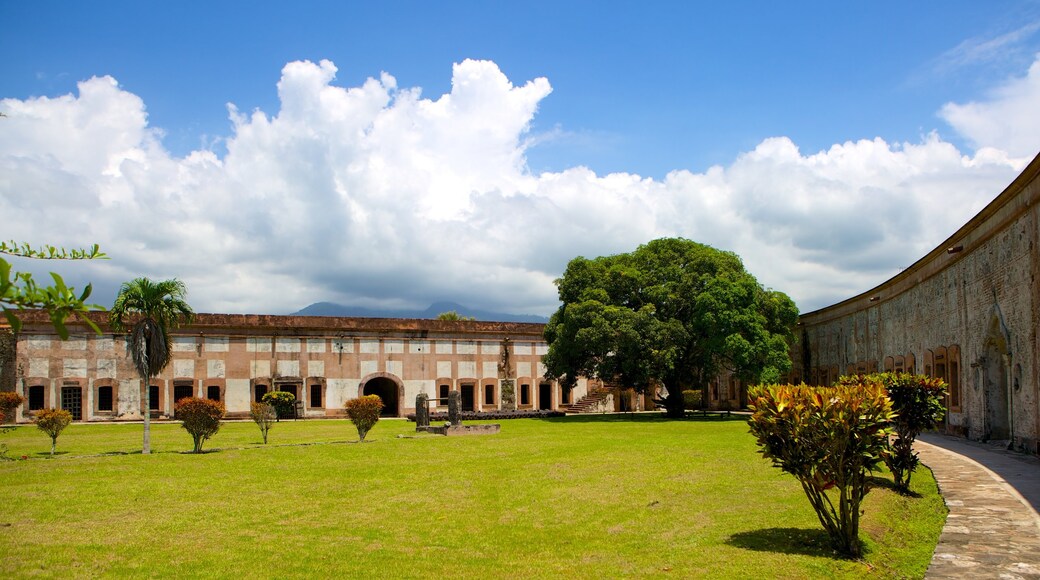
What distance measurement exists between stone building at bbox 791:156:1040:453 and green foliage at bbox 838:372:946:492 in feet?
15.2

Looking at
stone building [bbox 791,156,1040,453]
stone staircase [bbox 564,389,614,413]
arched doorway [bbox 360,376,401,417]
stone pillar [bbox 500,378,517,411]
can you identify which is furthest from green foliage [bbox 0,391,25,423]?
stone building [bbox 791,156,1040,453]

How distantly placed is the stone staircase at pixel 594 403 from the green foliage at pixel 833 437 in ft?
109

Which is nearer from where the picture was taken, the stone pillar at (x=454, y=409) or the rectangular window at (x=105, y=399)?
the stone pillar at (x=454, y=409)

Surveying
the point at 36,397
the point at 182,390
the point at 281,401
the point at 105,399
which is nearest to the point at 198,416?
the point at 281,401

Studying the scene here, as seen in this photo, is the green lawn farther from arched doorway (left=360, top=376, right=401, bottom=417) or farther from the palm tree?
arched doorway (left=360, top=376, right=401, bottom=417)

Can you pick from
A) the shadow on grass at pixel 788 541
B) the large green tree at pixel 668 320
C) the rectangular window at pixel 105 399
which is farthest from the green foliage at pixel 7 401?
the shadow on grass at pixel 788 541

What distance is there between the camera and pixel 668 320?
1228 inches

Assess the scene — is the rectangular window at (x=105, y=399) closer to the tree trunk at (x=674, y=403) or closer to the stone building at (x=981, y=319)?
the tree trunk at (x=674, y=403)

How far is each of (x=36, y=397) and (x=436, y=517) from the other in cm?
2836

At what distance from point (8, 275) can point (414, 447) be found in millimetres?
16633

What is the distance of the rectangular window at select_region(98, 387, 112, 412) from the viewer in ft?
106

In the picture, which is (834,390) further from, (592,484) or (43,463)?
(43,463)

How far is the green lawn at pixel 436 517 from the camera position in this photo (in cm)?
742

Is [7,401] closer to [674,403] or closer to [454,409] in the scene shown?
[454,409]
